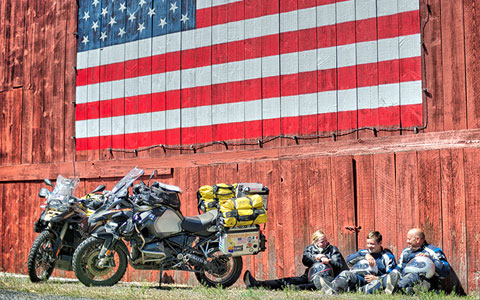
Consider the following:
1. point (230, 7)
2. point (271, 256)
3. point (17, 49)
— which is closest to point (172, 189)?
point (271, 256)

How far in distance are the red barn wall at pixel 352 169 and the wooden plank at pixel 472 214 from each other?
11 millimetres

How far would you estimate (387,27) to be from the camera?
323 inches

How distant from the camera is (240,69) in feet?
30.7

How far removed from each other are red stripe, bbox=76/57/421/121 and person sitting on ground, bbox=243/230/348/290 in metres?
2.03

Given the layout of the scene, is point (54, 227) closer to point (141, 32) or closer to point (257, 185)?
point (257, 185)

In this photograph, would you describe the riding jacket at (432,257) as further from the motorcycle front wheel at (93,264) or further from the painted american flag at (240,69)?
the motorcycle front wheel at (93,264)

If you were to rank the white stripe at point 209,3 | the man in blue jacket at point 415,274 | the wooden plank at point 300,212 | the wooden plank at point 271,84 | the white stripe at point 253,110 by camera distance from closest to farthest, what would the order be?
the man in blue jacket at point 415,274, the wooden plank at point 300,212, the wooden plank at point 271,84, the white stripe at point 253,110, the white stripe at point 209,3

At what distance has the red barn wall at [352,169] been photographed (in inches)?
294

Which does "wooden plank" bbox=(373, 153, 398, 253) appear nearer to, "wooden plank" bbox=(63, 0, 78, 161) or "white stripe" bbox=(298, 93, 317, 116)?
"white stripe" bbox=(298, 93, 317, 116)

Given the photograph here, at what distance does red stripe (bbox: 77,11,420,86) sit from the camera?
822cm

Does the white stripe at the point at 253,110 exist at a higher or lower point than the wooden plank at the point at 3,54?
lower

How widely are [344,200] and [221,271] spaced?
1.79 metres

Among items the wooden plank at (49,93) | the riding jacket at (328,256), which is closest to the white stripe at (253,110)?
the riding jacket at (328,256)

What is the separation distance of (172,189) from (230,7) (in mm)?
3221
